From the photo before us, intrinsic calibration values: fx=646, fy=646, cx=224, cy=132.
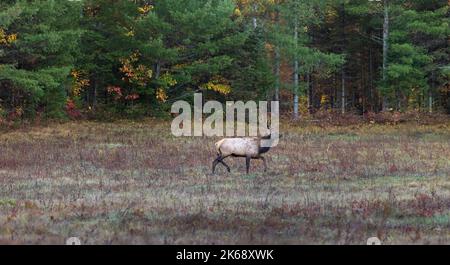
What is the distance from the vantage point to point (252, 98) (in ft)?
132

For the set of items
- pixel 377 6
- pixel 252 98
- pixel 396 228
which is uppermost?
pixel 377 6

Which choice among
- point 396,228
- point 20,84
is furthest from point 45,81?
point 396,228

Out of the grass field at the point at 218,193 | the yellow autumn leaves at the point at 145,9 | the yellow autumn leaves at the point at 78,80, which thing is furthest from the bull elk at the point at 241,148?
the yellow autumn leaves at the point at 78,80

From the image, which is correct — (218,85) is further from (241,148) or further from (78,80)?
(241,148)

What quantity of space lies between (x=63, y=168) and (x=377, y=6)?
2707cm

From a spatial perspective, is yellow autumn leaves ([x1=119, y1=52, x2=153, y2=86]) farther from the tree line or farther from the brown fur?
the brown fur

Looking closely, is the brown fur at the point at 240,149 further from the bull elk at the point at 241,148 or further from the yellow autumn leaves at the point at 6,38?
the yellow autumn leaves at the point at 6,38

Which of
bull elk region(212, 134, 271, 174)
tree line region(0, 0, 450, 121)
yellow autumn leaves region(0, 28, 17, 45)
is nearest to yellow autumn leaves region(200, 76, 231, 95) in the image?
tree line region(0, 0, 450, 121)

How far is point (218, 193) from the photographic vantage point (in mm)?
14055

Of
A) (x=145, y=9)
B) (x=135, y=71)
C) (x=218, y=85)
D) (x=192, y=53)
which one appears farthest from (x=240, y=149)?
(x=145, y=9)

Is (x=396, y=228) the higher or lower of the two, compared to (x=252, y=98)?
lower

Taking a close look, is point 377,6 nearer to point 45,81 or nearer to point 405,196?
point 45,81

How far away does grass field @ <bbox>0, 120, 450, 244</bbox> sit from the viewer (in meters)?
9.79

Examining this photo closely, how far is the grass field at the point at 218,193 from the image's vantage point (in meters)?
9.79
